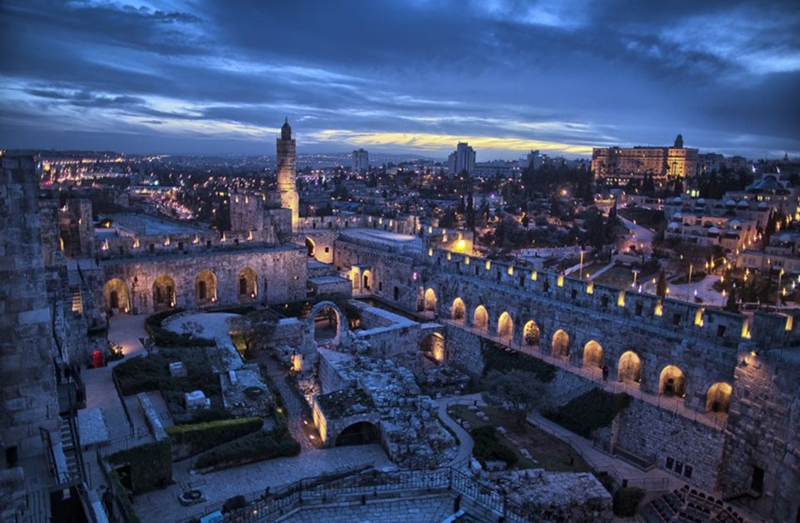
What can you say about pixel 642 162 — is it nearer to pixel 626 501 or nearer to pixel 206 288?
pixel 206 288

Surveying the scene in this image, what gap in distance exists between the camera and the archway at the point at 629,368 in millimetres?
21312

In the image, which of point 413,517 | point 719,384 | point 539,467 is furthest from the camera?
point 719,384

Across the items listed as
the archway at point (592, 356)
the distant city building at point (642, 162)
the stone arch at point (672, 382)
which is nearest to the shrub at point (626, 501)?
the stone arch at point (672, 382)

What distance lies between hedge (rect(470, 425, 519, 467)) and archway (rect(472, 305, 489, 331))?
9.29 metres

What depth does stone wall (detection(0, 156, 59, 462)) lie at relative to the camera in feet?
27.3

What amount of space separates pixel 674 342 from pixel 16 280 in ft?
61.3

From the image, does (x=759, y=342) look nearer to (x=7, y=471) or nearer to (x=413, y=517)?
(x=413, y=517)

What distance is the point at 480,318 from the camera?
91.1ft

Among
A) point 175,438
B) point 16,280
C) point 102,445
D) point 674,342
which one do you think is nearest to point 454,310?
point 674,342

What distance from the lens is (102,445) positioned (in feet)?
46.5

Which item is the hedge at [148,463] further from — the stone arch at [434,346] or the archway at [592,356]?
the archway at [592,356]

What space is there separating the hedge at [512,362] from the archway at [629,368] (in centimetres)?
246

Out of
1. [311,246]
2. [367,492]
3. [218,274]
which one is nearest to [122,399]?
[367,492]

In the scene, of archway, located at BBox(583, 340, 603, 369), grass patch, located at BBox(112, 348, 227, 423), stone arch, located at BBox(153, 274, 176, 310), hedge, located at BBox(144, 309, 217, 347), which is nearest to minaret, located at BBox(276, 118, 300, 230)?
stone arch, located at BBox(153, 274, 176, 310)
